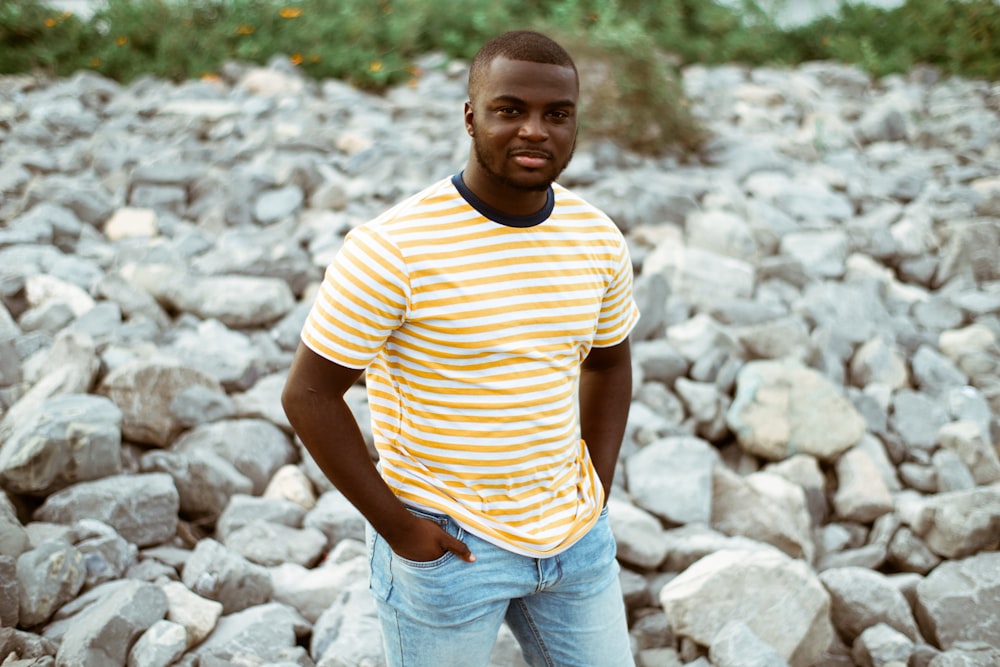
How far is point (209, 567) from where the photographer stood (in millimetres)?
2596

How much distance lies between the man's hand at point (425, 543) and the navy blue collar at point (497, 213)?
590 mm

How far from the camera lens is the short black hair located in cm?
163

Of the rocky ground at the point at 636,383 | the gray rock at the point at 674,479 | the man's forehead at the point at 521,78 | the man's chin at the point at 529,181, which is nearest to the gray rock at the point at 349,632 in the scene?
the rocky ground at the point at 636,383

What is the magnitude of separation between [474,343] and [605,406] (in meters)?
0.52

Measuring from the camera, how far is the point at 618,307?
190 centimetres

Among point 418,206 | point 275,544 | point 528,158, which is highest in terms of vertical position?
point 528,158

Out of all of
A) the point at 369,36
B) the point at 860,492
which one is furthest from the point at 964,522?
the point at 369,36

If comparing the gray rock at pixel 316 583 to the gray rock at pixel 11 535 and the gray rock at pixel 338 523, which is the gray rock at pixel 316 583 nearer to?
the gray rock at pixel 338 523

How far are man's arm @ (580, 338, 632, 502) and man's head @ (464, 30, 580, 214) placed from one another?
51cm

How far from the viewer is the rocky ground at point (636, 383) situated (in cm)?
257

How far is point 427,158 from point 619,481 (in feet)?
10.1

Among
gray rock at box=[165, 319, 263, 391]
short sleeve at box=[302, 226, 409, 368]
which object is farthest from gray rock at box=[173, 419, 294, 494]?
short sleeve at box=[302, 226, 409, 368]

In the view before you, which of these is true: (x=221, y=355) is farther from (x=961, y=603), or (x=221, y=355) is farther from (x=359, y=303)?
(x=961, y=603)

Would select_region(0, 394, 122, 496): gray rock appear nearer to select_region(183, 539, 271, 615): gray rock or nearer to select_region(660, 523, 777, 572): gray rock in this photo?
select_region(183, 539, 271, 615): gray rock
